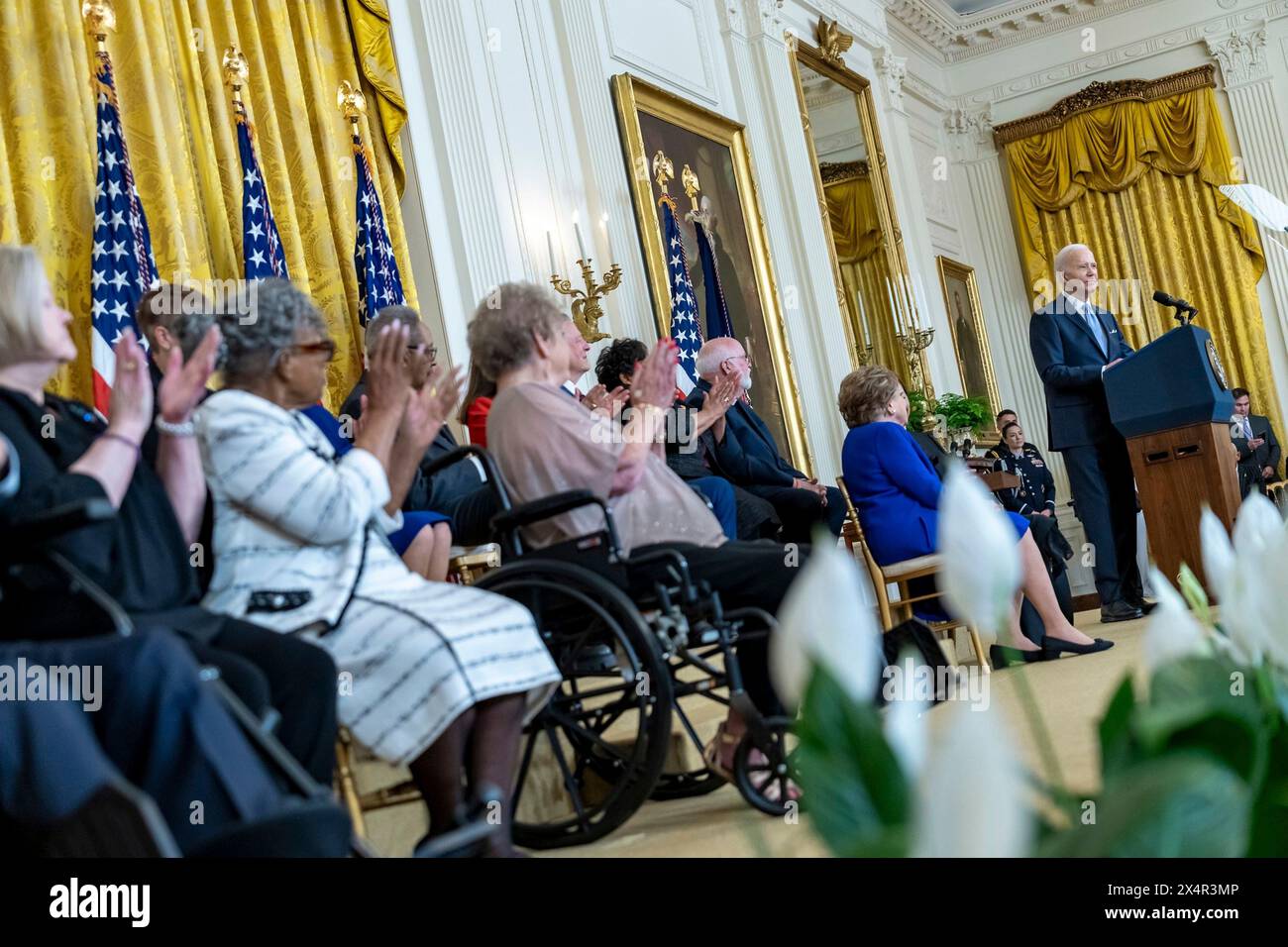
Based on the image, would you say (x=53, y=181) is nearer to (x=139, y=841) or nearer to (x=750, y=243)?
(x=139, y=841)

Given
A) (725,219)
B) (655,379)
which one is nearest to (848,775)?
(655,379)

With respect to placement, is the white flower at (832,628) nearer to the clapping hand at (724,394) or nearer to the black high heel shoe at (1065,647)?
the clapping hand at (724,394)

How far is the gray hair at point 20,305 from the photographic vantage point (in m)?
1.87

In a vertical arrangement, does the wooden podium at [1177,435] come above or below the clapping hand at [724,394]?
below

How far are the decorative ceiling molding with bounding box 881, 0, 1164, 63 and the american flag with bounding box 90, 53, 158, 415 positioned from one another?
9.33m

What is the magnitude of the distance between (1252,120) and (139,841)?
496 inches

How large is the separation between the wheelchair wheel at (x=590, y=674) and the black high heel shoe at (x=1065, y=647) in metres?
2.23

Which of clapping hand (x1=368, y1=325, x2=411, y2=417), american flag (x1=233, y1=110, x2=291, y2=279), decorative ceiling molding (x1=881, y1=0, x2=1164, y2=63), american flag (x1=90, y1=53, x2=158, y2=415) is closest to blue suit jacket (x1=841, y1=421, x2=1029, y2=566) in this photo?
american flag (x1=233, y1=110, x2=291, y2=279)

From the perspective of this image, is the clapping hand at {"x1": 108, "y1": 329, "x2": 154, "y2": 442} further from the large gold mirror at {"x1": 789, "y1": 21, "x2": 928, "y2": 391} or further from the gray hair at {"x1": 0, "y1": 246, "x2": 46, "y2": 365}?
the large gold mirror at {"x1": 789, "y1": 21, "x2": 928, "y2": 391}
